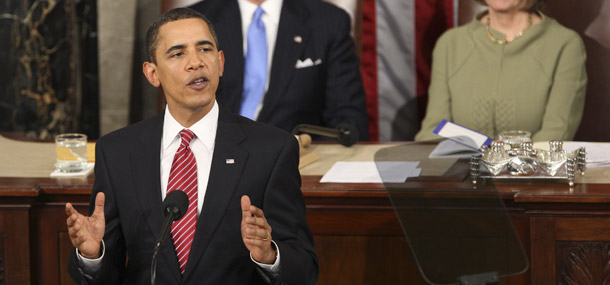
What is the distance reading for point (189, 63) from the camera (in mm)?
1918

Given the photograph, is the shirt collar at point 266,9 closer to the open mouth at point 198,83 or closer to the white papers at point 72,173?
the white papers at point 72,173

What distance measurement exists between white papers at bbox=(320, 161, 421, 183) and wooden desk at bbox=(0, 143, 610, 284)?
0.05m

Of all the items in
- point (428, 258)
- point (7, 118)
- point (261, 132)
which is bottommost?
point (7, 118)

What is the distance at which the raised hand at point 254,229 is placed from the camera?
1656mm

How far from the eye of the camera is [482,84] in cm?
365

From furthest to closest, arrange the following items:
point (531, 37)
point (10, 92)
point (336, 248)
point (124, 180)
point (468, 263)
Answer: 1. point (10, 92)
2. point (531, 37)
3. point (336, 248)
4. point (124, 180)
5. point (468, 263)

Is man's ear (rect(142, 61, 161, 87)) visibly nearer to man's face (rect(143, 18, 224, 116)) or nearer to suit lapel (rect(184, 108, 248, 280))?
man's face (rect(143, 18, 224, 116))

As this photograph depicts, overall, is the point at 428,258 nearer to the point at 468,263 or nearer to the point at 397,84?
the point at 468,263

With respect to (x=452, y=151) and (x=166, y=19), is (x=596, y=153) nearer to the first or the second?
(x=452, y=151)

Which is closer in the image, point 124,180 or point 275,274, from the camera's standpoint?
point 275,274

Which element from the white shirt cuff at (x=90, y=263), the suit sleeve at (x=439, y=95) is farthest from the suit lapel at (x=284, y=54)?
the white shirt cuff at (x=90, y=263)

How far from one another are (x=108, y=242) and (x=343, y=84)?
1.89 metres

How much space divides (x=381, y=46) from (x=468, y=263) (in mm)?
2827

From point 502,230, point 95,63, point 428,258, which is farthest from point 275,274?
point 95,63
